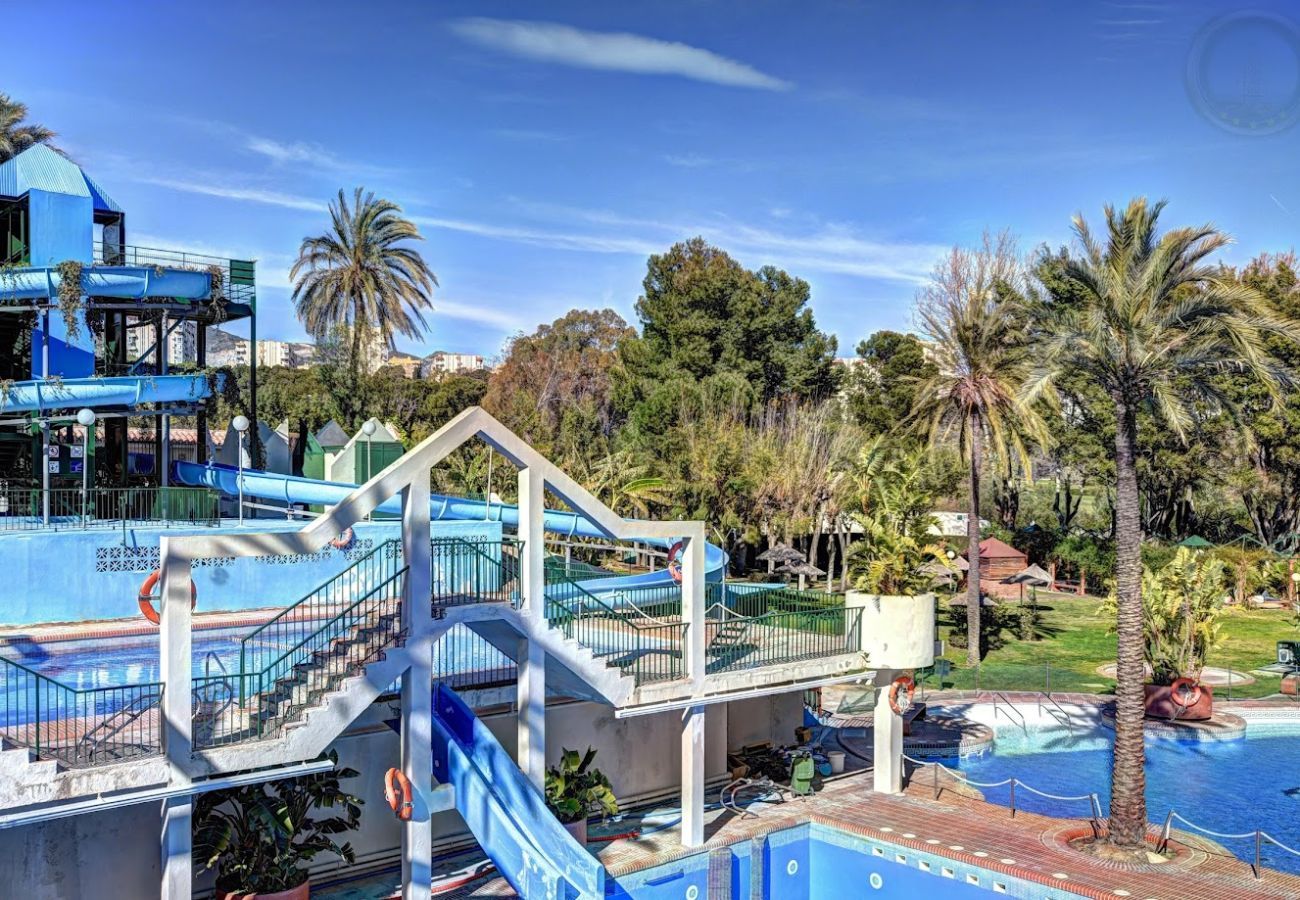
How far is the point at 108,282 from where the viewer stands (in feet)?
91.0

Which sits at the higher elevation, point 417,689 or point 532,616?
point 532,616

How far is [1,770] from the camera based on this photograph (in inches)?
457

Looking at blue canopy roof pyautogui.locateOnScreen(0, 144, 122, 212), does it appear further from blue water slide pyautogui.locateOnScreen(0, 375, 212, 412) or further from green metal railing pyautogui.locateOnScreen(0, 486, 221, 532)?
green metal railing pyautogui.locateOnScreen(0, 486, 221, 532)

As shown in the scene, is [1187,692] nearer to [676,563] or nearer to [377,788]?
[676,563]

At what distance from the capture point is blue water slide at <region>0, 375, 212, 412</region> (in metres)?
27.1

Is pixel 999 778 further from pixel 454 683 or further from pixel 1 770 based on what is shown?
pixel 1 770

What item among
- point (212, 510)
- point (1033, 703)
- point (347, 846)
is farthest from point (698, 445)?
point (347, 846)

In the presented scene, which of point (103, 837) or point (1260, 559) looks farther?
point (1260, 559)

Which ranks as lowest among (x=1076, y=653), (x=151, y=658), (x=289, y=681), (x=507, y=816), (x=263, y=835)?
(x=1076, y=653)

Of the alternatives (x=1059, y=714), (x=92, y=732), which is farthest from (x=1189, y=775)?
(x=92, y=732)

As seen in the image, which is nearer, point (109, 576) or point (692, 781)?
point (692, 781)


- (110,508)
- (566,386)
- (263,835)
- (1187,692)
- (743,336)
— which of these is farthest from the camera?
(566,386)

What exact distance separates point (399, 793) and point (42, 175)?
2355 cm

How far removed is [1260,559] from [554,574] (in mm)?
39878
